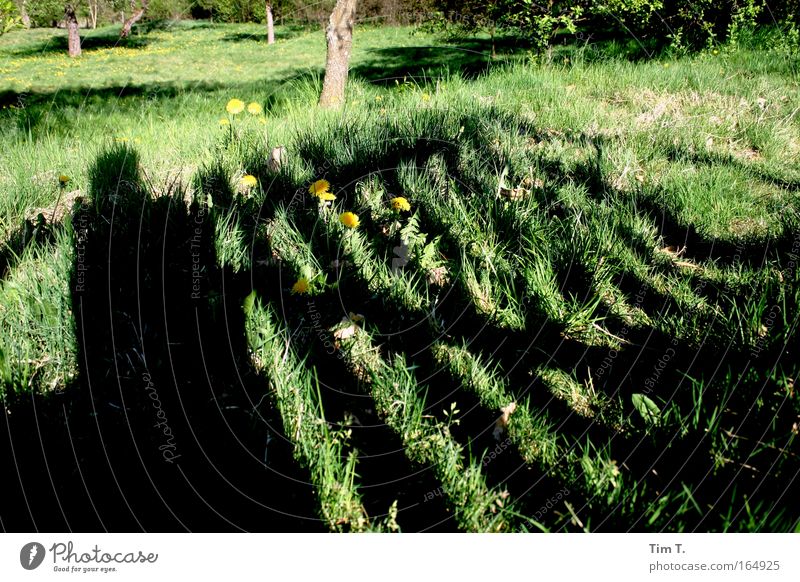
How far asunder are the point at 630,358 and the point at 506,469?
2.46 ft

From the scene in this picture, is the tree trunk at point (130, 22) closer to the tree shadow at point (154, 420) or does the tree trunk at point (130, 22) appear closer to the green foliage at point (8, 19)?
the tree shadow at point (154, 420)

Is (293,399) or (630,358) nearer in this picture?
(293,399)

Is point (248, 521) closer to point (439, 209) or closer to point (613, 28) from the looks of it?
point (439, 209)

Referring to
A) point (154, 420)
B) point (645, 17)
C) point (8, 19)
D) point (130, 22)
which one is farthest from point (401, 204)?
point (8, 19)

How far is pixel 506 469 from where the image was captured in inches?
59.3

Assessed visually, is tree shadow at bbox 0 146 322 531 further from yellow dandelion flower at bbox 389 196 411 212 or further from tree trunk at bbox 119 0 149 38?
tree trunk at bbox 119 0 149 38

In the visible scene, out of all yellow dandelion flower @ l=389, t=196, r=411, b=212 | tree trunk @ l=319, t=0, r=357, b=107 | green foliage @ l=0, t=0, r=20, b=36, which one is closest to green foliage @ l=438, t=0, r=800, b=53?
tree trunk @ l=319, t=0, r=357, b=107

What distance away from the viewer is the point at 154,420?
1587 mm

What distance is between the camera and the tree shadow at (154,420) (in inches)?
53.8

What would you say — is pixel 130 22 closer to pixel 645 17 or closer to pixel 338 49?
pixel 338 49

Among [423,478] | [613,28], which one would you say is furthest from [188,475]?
[613,28]

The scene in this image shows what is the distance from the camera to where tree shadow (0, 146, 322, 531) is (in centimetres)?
137

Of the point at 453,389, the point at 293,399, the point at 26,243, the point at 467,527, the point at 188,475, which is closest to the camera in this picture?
the point at 467,527
